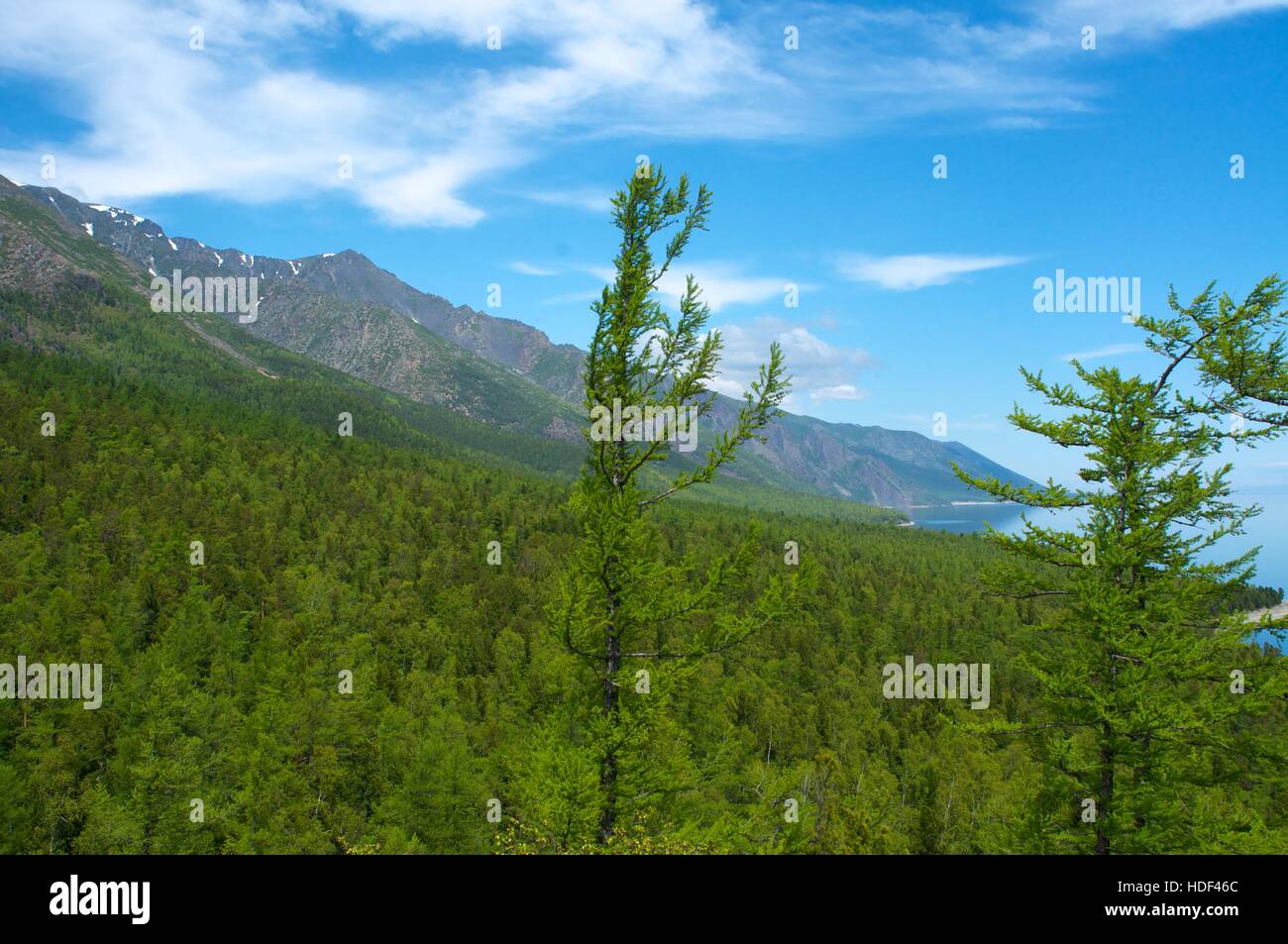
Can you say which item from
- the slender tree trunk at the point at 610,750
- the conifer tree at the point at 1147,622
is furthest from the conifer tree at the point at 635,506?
the conifer tree at the point at 1147,622

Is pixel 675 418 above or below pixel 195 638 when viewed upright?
above

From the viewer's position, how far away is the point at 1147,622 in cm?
1405

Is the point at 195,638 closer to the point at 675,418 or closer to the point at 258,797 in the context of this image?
the point at 258,797

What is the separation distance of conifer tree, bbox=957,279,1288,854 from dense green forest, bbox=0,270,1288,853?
60cm

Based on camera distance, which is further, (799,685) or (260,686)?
(799,685)

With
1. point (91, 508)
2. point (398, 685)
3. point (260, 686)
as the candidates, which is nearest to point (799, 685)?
point (398, 685)

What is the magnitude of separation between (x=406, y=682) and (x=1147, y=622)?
231 ft

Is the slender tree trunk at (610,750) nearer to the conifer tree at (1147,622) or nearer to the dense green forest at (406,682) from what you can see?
the dense green forest at (406,682)

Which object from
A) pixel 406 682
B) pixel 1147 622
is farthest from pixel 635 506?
pixel 406 682

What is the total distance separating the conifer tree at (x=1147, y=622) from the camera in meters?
13.0
